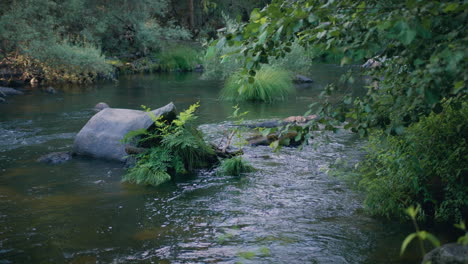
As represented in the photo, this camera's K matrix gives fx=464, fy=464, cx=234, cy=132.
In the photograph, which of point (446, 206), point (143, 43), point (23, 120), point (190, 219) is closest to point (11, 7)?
point (143, 43)

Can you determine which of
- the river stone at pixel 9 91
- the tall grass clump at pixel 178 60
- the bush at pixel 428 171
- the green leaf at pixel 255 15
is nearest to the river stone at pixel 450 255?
the bush at pixel 428 171

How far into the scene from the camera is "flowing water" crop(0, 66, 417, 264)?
4.66 meters

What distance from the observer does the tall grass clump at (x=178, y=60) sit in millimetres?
27984

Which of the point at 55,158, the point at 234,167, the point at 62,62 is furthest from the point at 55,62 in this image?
the point at 234,167

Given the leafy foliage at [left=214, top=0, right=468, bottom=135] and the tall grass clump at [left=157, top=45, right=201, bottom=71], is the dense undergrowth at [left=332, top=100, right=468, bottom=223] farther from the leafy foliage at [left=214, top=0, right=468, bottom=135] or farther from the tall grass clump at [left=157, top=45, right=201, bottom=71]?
the tall grass clump at [left=157, top=45, right=201, bottom=71]

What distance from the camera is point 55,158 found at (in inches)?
331

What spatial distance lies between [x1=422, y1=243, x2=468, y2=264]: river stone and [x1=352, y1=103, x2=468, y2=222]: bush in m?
1.66

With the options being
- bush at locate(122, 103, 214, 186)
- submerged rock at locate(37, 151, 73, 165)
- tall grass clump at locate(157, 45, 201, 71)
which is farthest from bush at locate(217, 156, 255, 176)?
tall grass clump at locate(157, 45, 201, 71)

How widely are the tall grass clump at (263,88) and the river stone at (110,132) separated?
23.1 ft

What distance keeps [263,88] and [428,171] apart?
10521 mm

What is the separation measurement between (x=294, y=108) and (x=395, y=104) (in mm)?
10525

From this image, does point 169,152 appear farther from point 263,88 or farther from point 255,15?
point 263,88

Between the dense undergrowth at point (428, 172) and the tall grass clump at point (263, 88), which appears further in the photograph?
the tall grass clump at point (263, 88)

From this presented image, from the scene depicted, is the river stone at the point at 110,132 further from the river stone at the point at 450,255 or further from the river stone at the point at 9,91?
the river stone at the point at 9,91
